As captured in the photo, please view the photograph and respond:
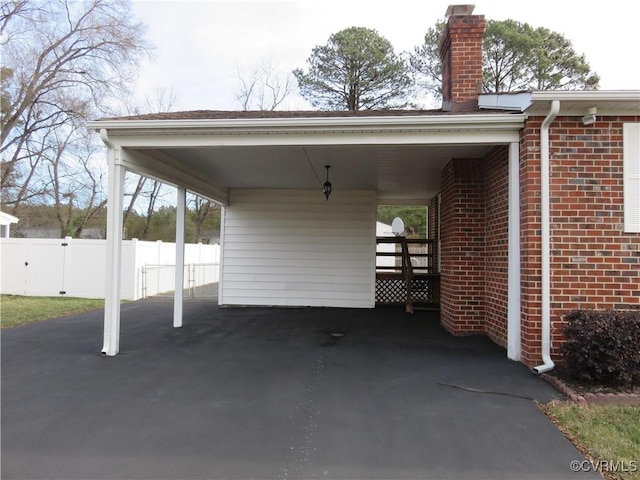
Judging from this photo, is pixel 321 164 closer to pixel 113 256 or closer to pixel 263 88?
pixel 113 256

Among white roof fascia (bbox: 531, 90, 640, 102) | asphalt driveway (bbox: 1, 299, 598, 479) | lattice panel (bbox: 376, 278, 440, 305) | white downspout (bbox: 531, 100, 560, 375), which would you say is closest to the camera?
asphalt driveway (bbox: 1, 299, 598, 479)

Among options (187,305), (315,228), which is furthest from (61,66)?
(315,228)

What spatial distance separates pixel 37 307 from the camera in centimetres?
920

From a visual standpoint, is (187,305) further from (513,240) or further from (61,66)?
(61,66)

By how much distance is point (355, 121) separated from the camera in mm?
4547

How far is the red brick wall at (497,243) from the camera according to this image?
16.7 feet

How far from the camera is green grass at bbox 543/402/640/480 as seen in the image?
2.41m

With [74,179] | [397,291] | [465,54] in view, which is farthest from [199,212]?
[465,54]

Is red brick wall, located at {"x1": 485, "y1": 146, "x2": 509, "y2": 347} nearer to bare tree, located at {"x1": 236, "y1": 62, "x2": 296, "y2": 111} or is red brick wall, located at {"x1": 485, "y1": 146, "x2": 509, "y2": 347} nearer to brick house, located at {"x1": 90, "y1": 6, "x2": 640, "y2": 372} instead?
brick house, located at {"x1": 90, "y1": 6, "x2": 640, "y2": 372}

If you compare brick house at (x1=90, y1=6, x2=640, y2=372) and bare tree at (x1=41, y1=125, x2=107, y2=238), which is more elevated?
bare tree at (x1=41, y1=125, x2=107, y2=238)

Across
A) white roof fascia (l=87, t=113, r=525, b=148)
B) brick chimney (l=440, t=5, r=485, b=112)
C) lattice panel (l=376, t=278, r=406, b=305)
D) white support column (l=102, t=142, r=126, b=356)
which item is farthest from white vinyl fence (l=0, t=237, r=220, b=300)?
brick chimney (l=440, t=5, r=485, b=112)

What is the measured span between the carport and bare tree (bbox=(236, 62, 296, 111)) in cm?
1233

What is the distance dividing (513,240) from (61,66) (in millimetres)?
18447

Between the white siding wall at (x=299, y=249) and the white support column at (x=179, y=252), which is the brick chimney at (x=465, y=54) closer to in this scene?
the white siding wall at (x=299, y=249)
